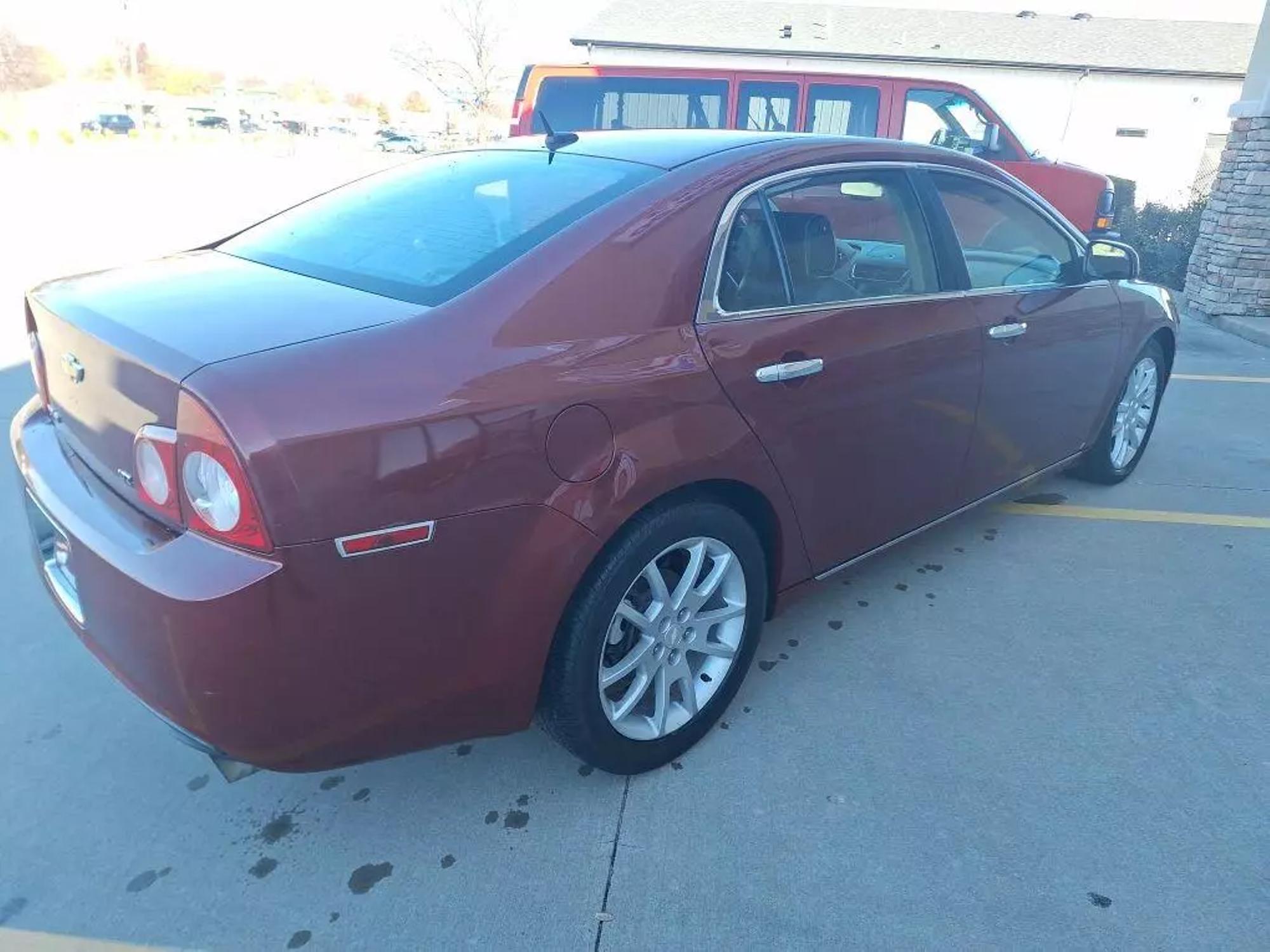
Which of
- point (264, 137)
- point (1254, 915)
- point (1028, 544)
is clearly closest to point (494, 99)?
point (264, 137)

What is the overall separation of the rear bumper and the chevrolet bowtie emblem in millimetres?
233

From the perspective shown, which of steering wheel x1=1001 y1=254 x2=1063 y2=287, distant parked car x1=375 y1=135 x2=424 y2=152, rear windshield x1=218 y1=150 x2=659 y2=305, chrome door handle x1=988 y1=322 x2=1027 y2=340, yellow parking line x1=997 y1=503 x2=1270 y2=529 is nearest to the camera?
rear windshield x1=218 y1=150 x2=659 y2=305

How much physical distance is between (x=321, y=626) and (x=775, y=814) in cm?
130

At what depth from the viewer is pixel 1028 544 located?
3971 mm

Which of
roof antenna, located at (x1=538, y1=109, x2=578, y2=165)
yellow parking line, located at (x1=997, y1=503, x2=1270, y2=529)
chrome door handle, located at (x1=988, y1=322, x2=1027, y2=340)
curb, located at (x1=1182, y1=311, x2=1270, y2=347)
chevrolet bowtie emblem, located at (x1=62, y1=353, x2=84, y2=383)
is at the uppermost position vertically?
roof antenna, located at (x1=538, y1=109, x2=578, y2=165)

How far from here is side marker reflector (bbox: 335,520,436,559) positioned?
1775 mm

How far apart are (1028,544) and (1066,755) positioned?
4.96 ft

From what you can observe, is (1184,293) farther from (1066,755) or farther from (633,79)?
(1066,755)

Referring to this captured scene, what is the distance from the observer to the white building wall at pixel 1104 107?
87.8ft

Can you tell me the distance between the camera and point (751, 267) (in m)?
2.55

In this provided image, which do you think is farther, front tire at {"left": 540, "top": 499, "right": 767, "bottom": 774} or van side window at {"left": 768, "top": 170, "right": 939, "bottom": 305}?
van side window at {"left": 768, "top": 170, "right": 939, "bottom": 305}

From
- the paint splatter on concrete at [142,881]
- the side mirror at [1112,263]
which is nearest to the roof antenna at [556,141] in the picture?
the paint splatter on concrete at [142,881]

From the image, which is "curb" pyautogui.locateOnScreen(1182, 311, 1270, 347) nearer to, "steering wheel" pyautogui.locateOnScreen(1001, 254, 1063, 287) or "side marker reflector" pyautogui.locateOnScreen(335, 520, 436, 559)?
"steering wheel" pyautogui.locateOnScreen(1001, 254, 1063, 287)

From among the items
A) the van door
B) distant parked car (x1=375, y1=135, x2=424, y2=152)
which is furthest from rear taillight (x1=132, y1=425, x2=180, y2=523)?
distant parked car (x1=375, y1=135, x2=424, y2=152)
